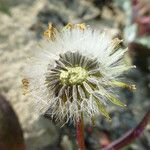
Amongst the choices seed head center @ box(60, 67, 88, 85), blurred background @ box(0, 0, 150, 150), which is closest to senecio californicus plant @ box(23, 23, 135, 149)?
seed head center @ box(60, 67, 88, 85)

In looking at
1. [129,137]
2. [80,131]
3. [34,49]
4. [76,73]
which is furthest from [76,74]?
[129,137]

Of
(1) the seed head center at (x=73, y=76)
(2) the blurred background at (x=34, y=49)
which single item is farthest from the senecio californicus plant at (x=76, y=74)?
(2) the blurred background at (x=34, y=49)

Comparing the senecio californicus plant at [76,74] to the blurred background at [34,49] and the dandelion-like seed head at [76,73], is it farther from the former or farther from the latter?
the blurred background at [34,49]

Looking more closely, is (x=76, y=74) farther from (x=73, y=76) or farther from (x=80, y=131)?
(x=80, y=131)

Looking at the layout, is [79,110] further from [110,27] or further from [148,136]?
[110,27]

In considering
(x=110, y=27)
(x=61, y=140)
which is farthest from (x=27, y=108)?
(x=110, y=27)

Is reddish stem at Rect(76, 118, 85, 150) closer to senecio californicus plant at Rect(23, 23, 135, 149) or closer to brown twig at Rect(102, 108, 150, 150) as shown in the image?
senecio californicus plant at Rect(23, 23, 135, 149)
